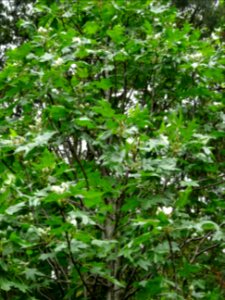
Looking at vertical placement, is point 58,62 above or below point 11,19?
below

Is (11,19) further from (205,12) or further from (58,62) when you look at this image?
(58,62)

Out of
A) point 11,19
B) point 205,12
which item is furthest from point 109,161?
point 11,19

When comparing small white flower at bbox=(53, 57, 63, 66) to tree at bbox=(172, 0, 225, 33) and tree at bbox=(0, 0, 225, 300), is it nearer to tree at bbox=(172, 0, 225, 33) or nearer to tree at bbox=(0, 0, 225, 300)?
tree at bbox=(0, 0, 225, 300)

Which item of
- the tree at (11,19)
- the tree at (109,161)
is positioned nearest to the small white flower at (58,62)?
the tree at (109,161)

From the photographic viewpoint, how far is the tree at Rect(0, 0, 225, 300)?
10.5 feet

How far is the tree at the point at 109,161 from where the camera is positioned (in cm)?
321

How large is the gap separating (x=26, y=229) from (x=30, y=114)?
1.69 m

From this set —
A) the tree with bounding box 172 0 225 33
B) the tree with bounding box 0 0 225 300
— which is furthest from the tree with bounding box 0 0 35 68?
the tree with bounding box 0 0 225 300

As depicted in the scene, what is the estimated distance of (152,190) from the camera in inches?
145

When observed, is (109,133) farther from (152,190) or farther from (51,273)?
(51,273)

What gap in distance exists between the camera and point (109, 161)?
11.3ft

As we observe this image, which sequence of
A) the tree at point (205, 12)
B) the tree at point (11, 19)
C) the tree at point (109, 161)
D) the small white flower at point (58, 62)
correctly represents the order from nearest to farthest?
the tree at point (109, 161) < the small white flower at point (58, 62) < the tree at point (205, 12) < the tree at point (11, 19)

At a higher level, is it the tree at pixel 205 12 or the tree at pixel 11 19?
the tree at pixel 11 19

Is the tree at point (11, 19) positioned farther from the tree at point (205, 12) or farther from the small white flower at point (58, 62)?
the small white flower at point (58, 62)
